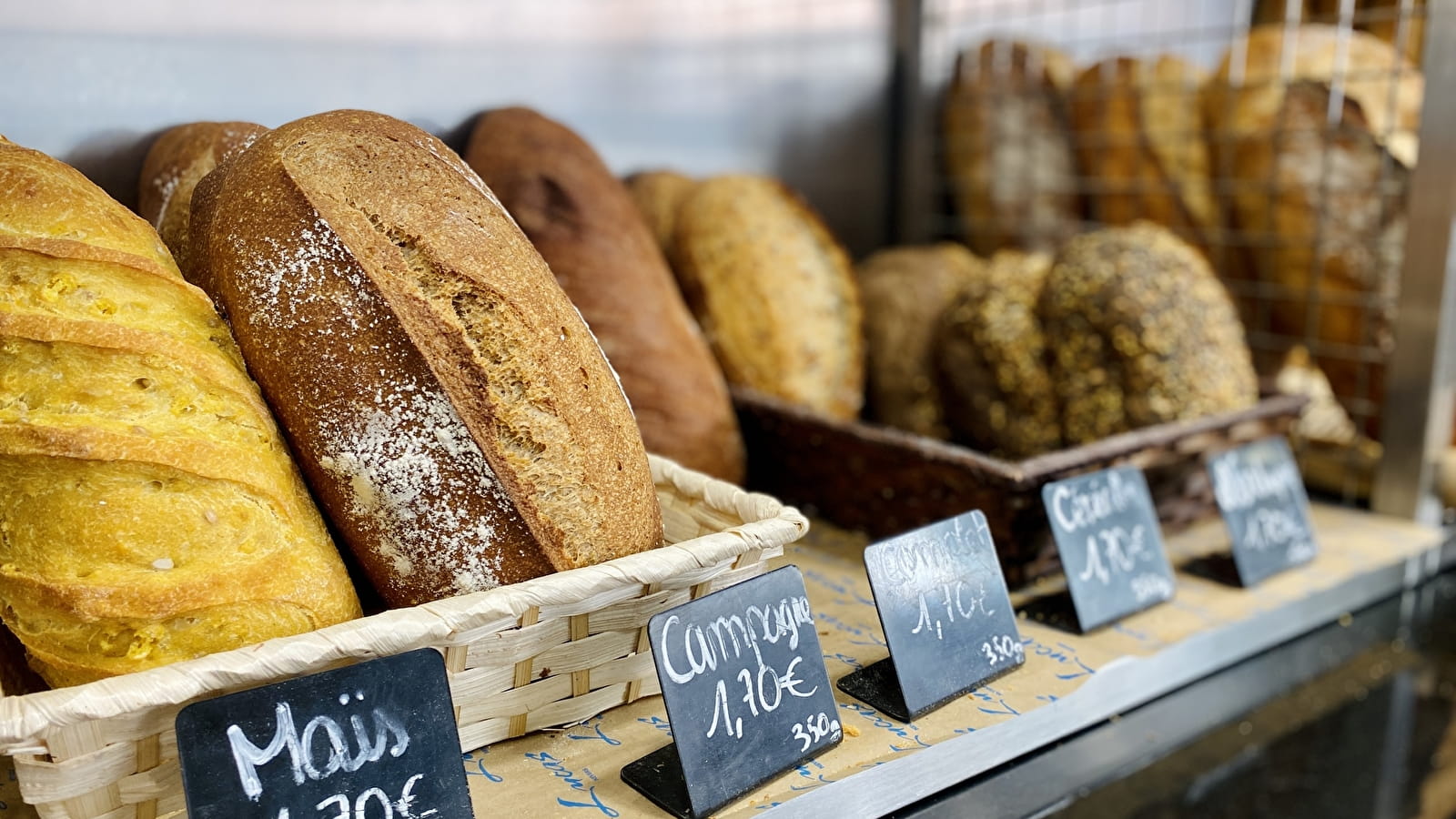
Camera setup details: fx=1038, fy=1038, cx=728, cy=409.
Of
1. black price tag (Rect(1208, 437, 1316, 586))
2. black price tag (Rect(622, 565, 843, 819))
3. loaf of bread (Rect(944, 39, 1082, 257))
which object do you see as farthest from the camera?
loaf of bread (Rect(944, 39, 1082, 257))

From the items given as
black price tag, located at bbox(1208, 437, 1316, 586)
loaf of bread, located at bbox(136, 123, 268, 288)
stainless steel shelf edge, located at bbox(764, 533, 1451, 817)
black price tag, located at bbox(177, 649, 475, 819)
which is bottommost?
stainless steel shelf edge, located at bbox(764, 533, 1451, 817)

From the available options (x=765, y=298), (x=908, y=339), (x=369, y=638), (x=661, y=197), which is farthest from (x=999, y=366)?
(x=369, y=638)

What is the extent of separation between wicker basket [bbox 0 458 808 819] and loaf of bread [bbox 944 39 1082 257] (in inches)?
44.2

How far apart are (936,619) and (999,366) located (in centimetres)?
60

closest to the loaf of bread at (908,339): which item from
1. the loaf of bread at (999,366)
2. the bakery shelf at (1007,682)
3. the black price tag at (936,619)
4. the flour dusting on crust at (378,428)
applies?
the loaf of bread at (999,366)

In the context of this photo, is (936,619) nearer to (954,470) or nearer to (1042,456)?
(954,470)

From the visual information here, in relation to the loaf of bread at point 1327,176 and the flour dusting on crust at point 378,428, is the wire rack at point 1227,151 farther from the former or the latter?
the flour dusting on crust at point 378,428

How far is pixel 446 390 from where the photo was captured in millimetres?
716

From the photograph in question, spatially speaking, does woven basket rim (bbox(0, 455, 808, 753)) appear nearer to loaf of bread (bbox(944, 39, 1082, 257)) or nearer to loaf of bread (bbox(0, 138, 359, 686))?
loaf of bread (bbox(0, 138, 359, 686))

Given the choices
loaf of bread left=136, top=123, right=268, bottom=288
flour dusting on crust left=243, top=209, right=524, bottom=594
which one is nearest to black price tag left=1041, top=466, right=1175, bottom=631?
flour dusting on crust left=243, top=209, right=524, bottom=594

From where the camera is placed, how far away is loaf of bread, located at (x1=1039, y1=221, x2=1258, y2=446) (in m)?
1.25

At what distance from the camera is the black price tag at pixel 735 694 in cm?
68

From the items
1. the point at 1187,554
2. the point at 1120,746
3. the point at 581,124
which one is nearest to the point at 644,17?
the point at 581,124

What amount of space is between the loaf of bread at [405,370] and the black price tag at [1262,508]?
748 mm
